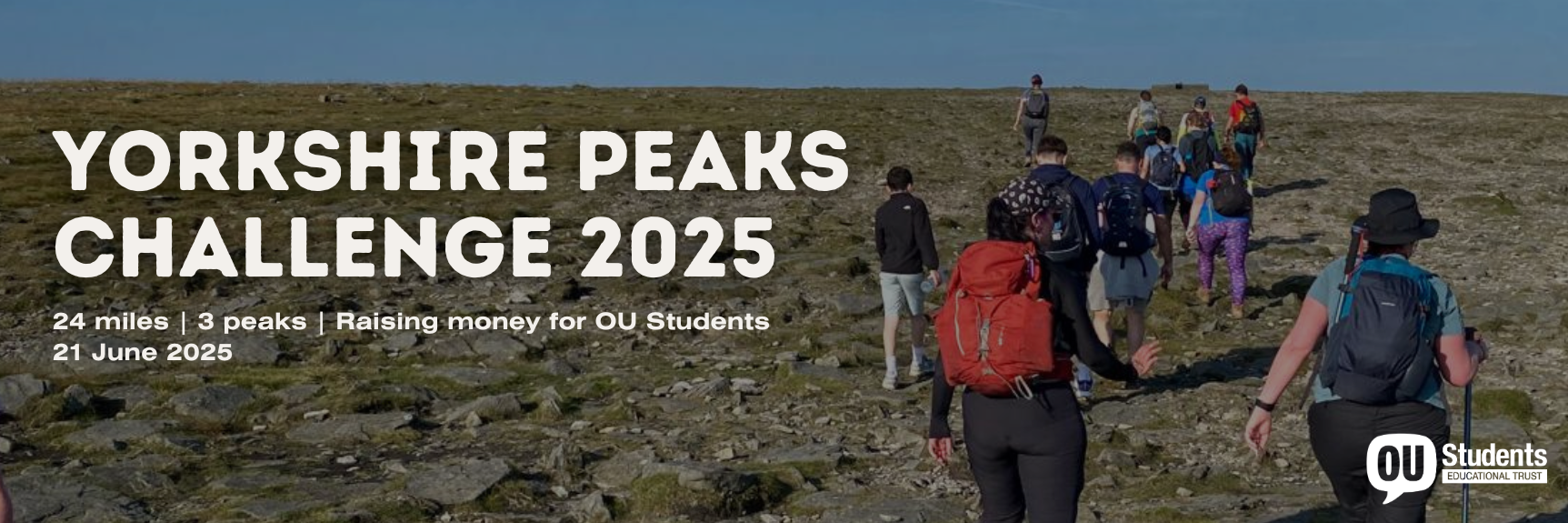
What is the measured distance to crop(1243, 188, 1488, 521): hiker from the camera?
22.2 feet

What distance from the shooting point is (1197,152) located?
76.8 ft

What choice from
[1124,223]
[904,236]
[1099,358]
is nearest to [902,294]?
[904,236]

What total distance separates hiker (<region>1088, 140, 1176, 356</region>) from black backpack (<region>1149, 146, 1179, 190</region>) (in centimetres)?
752

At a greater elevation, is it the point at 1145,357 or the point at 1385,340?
the point at 1385,340

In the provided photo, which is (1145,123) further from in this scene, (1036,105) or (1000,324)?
(1000,324)

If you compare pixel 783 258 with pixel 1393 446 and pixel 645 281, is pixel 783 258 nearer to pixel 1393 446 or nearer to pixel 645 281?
pixel 645 281

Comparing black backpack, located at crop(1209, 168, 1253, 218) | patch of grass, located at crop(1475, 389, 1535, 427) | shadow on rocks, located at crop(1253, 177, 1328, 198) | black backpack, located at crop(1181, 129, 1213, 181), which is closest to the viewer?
patch of grass, located at crop(1475, 389, 1535, 427)

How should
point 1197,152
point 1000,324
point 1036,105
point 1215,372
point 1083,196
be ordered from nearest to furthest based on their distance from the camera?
point 1000,324
point 1083,196
point 1215,372
point 1197,152
point 1036,105

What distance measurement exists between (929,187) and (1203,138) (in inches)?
404

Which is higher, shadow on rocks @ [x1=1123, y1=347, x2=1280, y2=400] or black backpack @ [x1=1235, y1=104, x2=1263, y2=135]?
black backpack @ [x1=1235, y1=104, x2=1263, y2=135]

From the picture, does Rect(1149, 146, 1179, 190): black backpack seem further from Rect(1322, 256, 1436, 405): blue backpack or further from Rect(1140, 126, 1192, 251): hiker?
Rect(1322, 256, 1436, 405): blue backpack

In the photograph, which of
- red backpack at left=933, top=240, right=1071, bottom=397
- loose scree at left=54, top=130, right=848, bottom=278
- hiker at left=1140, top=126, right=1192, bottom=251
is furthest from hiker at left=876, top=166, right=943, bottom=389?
loose scree at left=54, top=130, right=848, bottom=278

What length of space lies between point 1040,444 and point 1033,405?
0.58ft

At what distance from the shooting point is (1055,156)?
40.2ft
